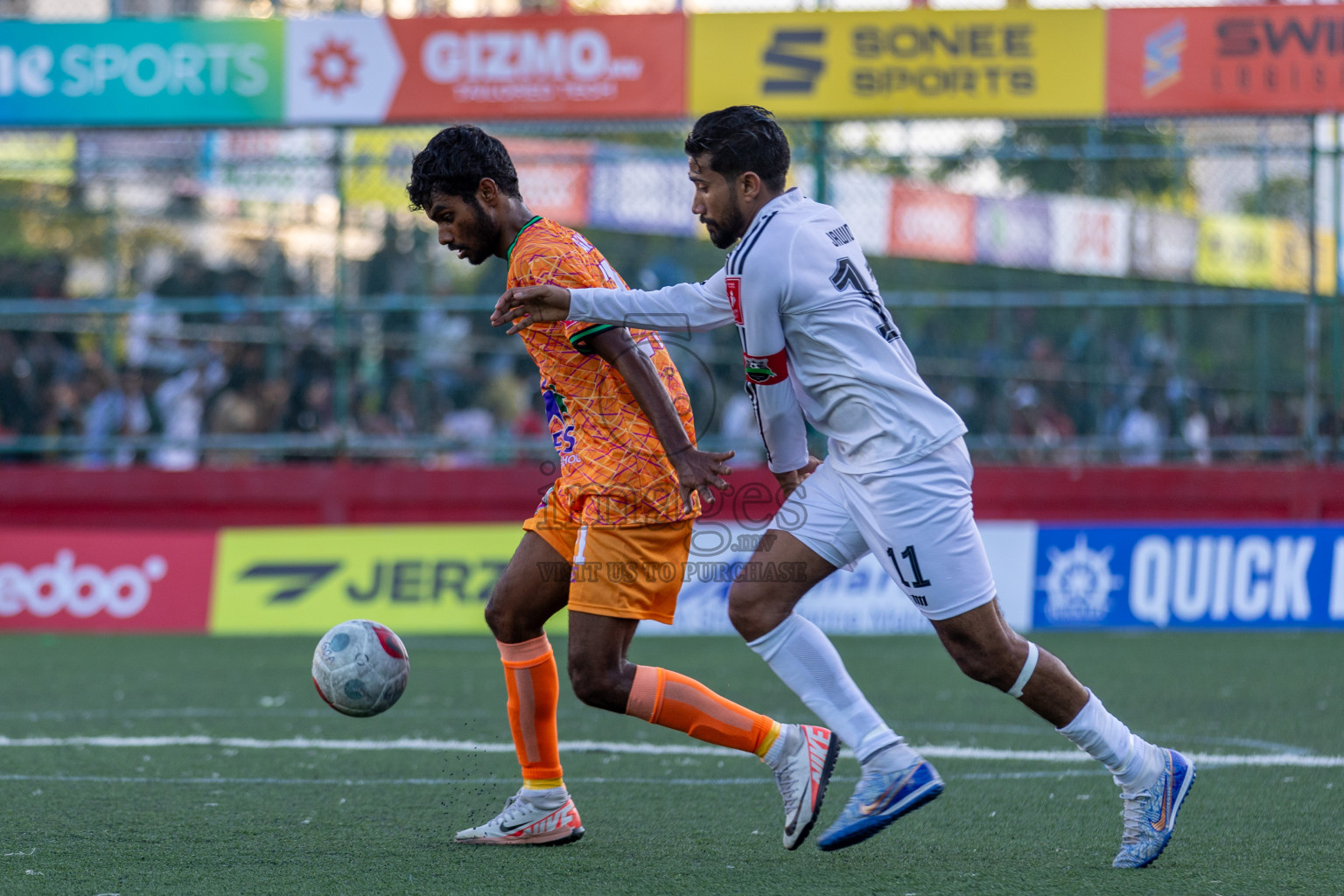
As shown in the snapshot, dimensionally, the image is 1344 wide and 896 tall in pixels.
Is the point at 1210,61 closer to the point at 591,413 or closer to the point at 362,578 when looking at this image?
the point at 362,578

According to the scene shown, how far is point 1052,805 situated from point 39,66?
37.5ft

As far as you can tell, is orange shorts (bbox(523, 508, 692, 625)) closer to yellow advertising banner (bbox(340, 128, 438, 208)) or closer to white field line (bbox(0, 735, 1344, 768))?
white field line (bbox(0, 735, 1344, 768))

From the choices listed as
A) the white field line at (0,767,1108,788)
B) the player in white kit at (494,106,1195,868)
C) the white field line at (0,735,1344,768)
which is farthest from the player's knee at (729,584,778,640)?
the white field line at (0,735,1344,768)

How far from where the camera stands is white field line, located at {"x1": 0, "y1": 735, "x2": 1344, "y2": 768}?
240 inches

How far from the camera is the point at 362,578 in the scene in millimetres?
11719

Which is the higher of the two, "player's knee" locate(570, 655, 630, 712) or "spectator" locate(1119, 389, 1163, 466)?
"spectator" locate(1119, 389, 1163, 466)

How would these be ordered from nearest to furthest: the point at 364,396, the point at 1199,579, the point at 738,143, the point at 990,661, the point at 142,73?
1. the point at 990,661
2. the point at 738,143
3. the point at 1199,579
4. the point at 142,73
5. the point at 364,396

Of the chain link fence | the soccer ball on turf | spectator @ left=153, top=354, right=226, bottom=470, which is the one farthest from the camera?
spectator @ left=153, top=354, right=226, bottom=470

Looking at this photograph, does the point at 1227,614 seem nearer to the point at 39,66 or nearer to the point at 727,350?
the point at 727,350

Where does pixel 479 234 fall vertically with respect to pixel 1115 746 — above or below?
above

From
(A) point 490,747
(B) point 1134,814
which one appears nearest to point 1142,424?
(A) point 490,747

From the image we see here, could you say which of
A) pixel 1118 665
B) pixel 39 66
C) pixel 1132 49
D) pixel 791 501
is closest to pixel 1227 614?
pixel 1118 665

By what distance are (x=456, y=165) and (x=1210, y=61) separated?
961 centimetres

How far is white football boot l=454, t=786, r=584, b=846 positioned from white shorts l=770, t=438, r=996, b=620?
129 centimetres
